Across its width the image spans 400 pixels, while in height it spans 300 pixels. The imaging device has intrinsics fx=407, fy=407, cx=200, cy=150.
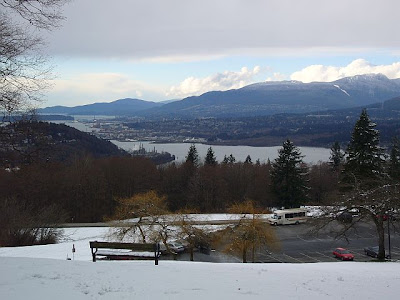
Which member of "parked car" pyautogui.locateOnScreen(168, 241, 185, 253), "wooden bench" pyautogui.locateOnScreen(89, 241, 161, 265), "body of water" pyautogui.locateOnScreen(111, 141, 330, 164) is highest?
"wooden bench" pyautogui.locateOnScreen(89, 241, 161, 265)

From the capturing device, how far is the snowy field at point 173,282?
7027 mm

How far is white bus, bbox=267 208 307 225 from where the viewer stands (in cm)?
3378

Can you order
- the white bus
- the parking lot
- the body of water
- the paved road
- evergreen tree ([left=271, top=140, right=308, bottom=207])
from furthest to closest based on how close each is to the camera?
the body of water, evergreen tree ([left=271, top=140, right=308, bottom=207]), the white bus, the paved road, the parking lot

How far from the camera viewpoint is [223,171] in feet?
166

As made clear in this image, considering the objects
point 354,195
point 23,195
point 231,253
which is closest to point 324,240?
point 231,253

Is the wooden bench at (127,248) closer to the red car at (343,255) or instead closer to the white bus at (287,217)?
the red car at (343,255)

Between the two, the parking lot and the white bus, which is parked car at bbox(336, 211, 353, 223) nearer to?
the parking lot

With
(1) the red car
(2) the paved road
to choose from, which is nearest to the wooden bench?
(2) the paved road

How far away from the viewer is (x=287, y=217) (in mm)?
33969

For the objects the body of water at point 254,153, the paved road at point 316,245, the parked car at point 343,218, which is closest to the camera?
the parked car at point 343,218

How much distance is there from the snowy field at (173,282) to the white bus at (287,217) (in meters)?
24.1

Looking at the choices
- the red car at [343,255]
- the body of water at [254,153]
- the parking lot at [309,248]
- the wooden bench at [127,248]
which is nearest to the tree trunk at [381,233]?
the parking lot at [309,248]

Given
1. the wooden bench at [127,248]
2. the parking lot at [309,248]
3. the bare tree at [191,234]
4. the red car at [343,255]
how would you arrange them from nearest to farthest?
the wooden bench at [127,248]
the bare tree at [191,234]
the red car at [343,255]
the parking lot at [309,248]

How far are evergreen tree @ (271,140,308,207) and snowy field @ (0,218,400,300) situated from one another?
30.9 meters
